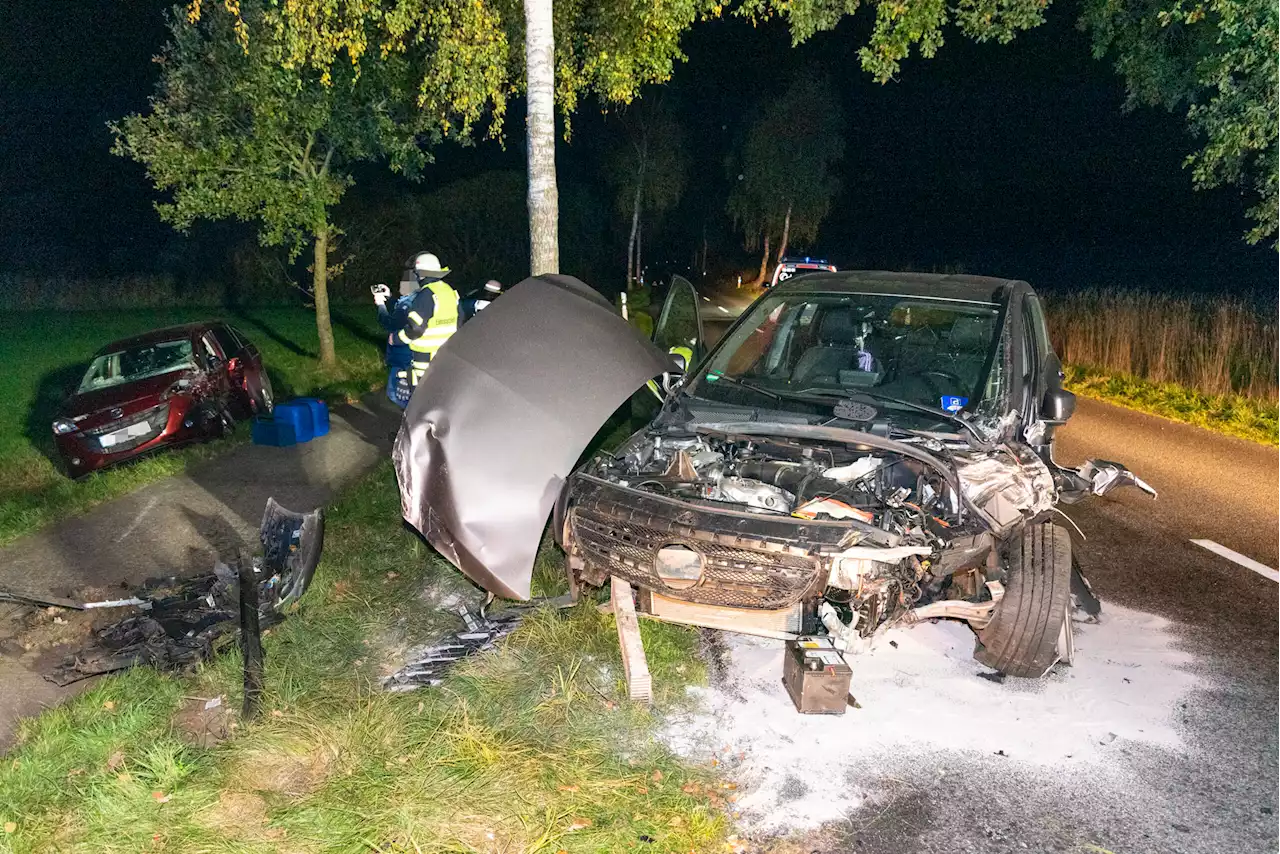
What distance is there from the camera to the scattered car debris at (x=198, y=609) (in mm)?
4625

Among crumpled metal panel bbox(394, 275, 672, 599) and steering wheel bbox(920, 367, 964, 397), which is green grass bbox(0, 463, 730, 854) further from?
steering wheel bbox(920, 367, 964, 397)

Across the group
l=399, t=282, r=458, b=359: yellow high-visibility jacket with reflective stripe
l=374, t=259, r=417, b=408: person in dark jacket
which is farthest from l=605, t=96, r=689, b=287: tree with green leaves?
l=399, t=282, r=458, b=359: yellow high-visibility jacket with reflective stripe

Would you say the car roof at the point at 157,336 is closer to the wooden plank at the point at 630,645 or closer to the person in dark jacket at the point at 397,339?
the person in dark jacket at the point at 397,339

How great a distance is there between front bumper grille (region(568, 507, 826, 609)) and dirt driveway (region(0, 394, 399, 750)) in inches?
114

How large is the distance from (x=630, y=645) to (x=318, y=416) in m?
6.73

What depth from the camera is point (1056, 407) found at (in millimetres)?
4840

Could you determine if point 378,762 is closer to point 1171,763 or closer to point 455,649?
point 455,649

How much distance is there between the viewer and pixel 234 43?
35.8 ft

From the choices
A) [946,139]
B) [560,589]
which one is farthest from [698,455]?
[946,139]

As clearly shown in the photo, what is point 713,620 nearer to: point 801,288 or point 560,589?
point 560,589

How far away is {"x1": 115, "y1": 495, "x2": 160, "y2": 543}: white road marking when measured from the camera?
6.86m

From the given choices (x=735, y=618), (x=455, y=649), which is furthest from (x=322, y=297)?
(x=735, y=618)

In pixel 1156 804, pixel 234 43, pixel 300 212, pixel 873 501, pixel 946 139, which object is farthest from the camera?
pixel 946 139

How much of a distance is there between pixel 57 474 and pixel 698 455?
7189 millimetres
